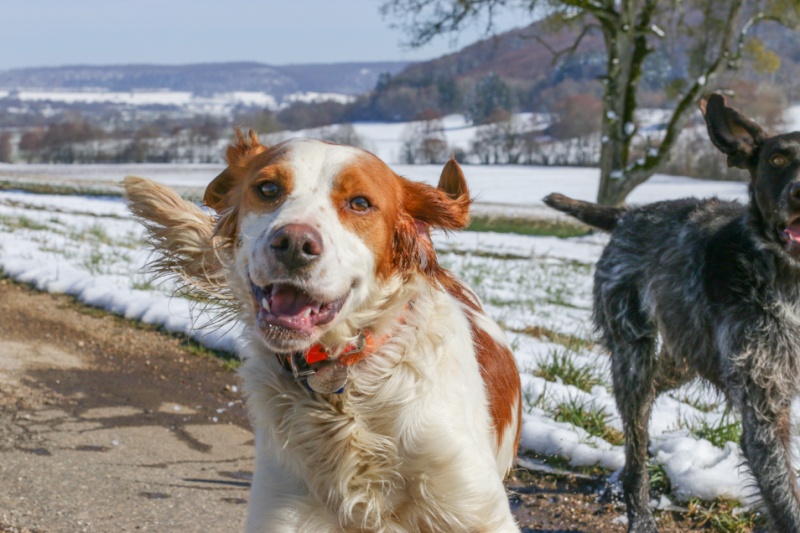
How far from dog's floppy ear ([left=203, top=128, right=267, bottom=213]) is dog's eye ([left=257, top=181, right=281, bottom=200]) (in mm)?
406

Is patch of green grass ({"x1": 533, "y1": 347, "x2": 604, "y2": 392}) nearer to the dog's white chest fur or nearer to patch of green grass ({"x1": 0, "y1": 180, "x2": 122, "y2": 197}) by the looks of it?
the dog's white chest fur

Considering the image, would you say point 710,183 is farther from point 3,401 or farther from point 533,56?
point 533,56

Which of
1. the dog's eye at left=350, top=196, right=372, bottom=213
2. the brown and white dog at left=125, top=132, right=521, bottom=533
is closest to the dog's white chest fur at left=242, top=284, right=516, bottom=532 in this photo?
the brown and white dog at left=125, top=132, right=521, bottom=533

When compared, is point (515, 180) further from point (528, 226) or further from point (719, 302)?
point (719, 302)

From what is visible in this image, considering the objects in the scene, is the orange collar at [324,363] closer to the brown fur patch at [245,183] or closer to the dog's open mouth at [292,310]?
the dog's open mouth at [292,310]

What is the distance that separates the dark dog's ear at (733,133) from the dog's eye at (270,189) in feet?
7.42

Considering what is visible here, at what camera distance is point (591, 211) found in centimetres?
471

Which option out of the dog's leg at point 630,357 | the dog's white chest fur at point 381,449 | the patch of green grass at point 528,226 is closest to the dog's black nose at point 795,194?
the dog's leg at point 630,357

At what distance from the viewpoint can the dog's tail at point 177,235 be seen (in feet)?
10.5

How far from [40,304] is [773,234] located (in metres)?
5.97

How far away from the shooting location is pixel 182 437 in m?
4.78

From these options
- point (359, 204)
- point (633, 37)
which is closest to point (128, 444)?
point (359, 204)

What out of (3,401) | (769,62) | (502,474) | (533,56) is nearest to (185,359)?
(3,401)

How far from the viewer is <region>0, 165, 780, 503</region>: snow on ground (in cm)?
431
